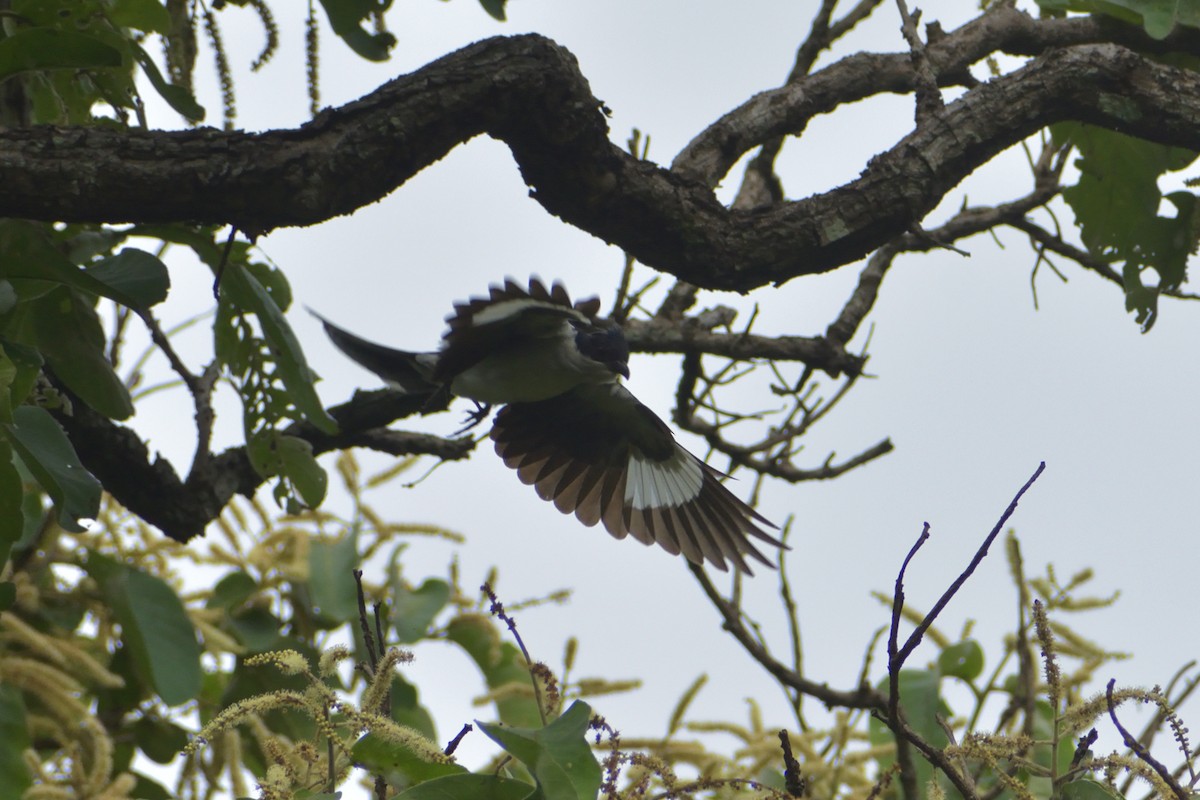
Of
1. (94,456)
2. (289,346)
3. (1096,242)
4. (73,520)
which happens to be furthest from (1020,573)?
(94,456)

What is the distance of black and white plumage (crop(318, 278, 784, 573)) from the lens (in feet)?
11.0

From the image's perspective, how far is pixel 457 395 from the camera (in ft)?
11.7

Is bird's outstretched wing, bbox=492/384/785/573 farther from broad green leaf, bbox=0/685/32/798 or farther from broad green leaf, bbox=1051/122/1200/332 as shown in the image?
broad green leaf, bbox=0/685/32/798

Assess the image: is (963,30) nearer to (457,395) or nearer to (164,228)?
(457,395)

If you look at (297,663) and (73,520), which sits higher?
(73,520)

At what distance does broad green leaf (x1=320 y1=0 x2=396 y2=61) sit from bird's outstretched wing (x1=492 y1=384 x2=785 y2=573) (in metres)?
1.26

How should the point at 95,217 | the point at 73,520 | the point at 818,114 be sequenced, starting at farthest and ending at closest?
1. the point at 818,114
2. the point at 73,520
3. the point at 95,217

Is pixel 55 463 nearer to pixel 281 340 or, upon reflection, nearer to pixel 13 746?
pixel 281 340

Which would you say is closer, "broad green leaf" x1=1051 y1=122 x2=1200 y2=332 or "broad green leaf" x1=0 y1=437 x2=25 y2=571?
"broad green leaf" x1=0 y1=437 x2=25 y2=571

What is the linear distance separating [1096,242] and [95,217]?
258 cm

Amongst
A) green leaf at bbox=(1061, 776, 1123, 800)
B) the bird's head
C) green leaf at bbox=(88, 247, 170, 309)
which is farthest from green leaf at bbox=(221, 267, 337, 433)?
green leaf at bbox=(1061, 776, 1123, 800)

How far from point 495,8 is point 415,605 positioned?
1580 millimetres

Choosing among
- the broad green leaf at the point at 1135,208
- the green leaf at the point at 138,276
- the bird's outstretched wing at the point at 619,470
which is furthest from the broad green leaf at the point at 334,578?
the broad green leaf at the point at 1135,208

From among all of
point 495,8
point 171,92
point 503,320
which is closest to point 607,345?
point 503,320
